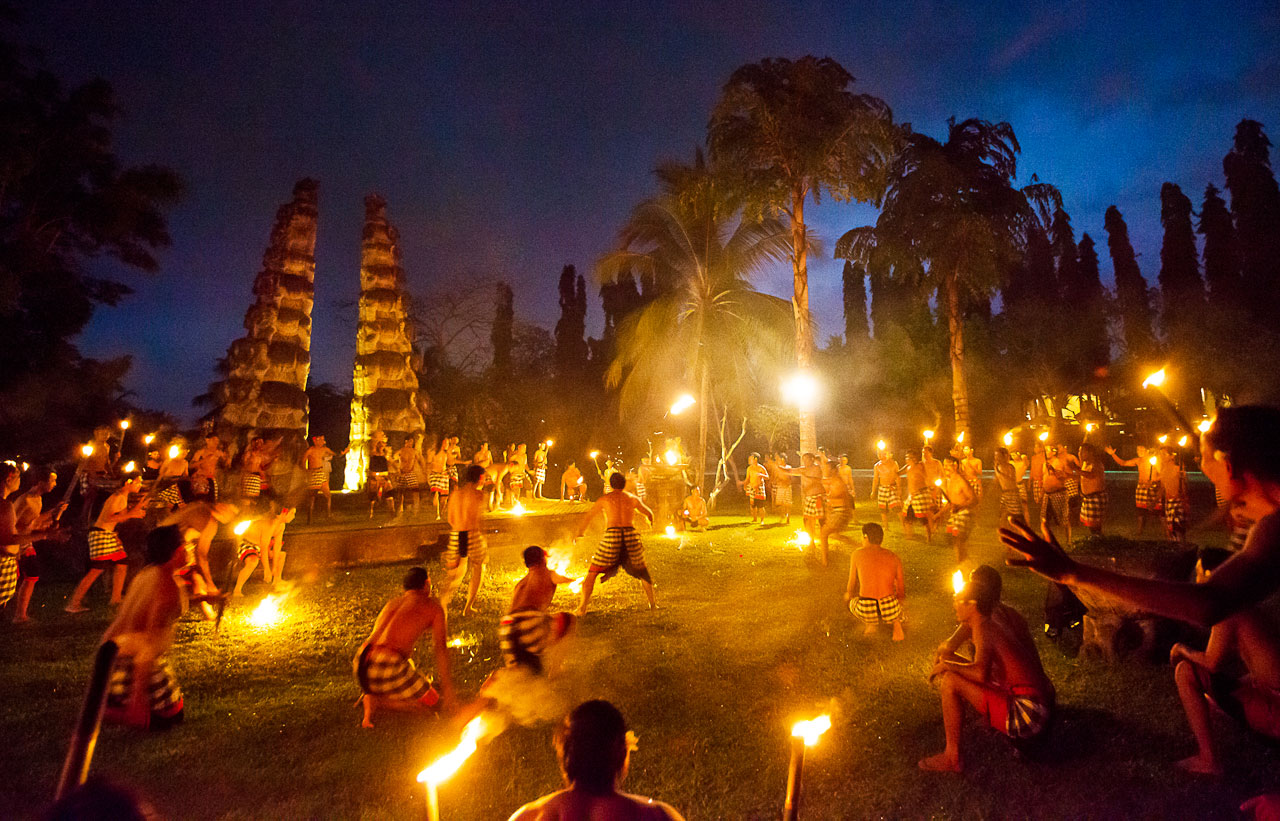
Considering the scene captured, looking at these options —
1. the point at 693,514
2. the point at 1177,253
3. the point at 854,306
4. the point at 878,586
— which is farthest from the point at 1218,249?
the point at 878,586

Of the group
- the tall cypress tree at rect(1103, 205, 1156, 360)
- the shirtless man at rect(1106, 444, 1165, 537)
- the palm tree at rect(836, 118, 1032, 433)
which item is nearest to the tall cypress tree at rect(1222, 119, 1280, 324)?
the tall cypress tree at rect(1103, 205, 1156, 360)

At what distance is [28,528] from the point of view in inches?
280

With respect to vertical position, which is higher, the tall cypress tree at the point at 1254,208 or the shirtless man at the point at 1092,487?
the tall cypress tree at the point at 1254,208

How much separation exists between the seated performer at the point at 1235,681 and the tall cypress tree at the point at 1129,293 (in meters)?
39.3

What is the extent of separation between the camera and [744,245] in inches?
854

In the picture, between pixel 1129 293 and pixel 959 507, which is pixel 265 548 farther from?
pixel 1129 293

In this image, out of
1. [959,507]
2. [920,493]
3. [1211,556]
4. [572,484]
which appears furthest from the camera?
[572,484]

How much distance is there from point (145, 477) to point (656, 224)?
1601 centimetres

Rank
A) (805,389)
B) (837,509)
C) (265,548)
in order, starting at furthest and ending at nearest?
(805,389), (837,509), (265,548)

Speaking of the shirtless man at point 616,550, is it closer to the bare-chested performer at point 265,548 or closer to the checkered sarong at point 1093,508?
the bare-chested performer at point 265,548

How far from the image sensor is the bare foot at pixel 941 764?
4117 millimetres

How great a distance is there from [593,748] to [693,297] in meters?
20.8

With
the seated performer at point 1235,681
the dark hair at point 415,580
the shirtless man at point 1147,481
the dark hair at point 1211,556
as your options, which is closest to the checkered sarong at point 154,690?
the dark hair at point 415,580

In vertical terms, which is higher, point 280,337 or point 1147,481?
point 280,337
